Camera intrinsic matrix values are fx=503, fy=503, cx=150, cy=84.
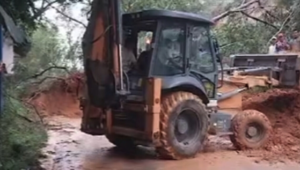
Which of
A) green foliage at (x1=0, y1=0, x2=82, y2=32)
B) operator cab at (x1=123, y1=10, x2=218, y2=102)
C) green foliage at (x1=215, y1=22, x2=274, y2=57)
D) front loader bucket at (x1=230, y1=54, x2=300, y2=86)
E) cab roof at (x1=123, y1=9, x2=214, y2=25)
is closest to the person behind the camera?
green foliage at (x1=0, y1=0, x2=82, y2=32)

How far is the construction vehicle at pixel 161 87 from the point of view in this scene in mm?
8055

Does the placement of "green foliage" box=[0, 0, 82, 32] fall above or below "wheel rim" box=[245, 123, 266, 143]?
above

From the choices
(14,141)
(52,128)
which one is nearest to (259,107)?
(52,128)

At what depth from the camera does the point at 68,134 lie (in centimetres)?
1234

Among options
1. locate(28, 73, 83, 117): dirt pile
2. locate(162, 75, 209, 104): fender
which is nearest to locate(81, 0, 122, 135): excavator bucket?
locate(162, 75, 209, 104): fender

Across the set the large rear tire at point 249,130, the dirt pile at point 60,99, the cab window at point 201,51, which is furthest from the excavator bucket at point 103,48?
the dirt pile at point 60,99

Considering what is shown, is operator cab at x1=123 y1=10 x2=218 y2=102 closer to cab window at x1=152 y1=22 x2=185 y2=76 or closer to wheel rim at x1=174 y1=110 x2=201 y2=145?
cab window at x1=152 y1=22 x2=185 y2=76

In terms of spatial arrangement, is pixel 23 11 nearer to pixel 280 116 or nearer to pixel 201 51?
pixel 201 51

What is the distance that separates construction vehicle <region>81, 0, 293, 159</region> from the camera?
8.05 metres

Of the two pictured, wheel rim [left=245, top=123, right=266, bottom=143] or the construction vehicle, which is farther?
wheel rim [left=245, top=123, right=266, bottom=143]

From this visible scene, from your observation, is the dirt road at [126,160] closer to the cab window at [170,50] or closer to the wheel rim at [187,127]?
the wheel rim at [187,127]

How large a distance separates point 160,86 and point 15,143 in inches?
100

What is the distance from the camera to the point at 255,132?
9219mm

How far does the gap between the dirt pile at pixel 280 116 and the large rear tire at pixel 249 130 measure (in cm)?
20
